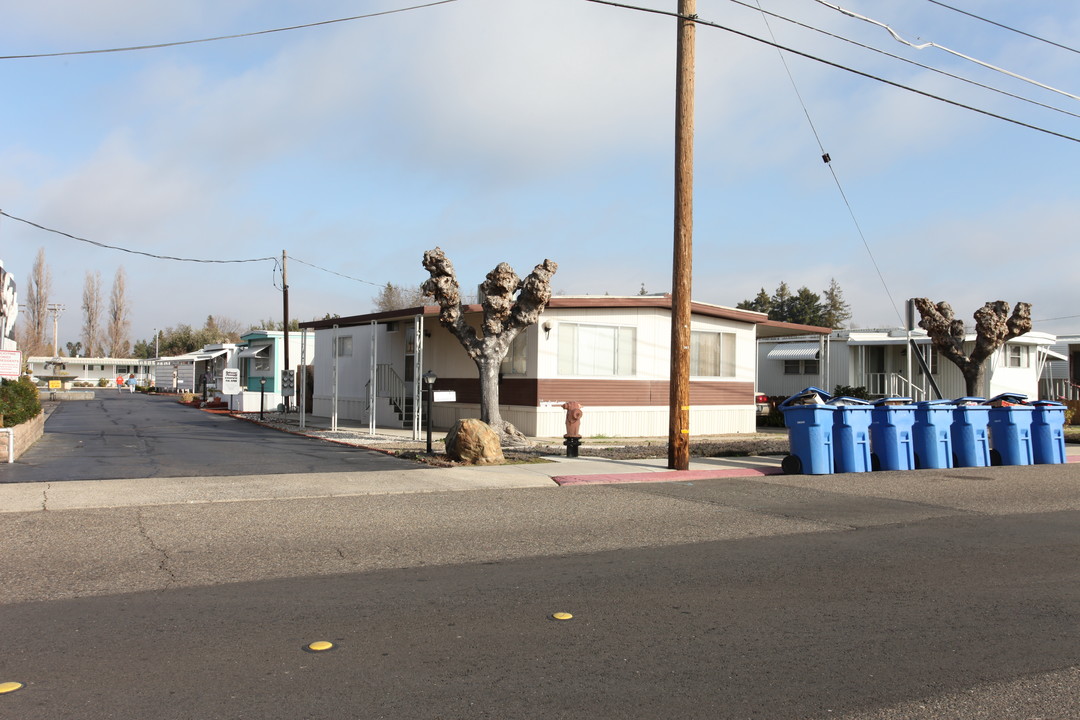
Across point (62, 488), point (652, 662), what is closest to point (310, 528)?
point (62, 488)

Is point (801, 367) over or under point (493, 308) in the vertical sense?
under

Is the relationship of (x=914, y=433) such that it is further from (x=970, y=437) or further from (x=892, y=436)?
(x=970, y=437)

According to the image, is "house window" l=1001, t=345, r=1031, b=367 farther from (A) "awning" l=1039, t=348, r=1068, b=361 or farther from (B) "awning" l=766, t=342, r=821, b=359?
(B) "awning" l=766, t=342, r=821, b=359

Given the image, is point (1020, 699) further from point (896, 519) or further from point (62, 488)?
point (62, 488)

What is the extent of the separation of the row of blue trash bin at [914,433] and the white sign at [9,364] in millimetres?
13383

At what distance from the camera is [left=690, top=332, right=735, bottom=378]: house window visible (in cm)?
2289

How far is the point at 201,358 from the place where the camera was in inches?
1873

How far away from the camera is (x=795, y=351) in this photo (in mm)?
33812

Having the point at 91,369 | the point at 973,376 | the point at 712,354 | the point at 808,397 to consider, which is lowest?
the point at 808,397

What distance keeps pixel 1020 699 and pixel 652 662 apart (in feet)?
6.11

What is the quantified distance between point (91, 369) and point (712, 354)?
75214mm

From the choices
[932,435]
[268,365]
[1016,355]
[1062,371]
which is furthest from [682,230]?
[1062,371]

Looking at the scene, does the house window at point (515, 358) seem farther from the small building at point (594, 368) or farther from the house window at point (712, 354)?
the house window at point (712, 354)

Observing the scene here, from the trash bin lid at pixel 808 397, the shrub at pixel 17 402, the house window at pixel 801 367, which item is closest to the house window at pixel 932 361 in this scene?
the house window at pixel 801 367
